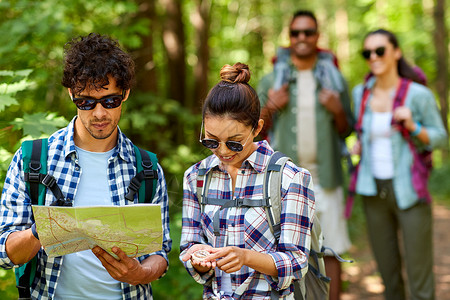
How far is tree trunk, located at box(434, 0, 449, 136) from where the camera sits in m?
13.3

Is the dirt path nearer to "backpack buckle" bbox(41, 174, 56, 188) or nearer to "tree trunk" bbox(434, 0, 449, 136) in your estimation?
"backpack buckle" bbox(41, 174, 56, 188)

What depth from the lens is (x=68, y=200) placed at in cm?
234

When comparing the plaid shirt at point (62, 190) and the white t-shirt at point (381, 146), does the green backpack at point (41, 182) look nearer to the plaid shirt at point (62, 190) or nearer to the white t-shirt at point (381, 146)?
the plaid shirt at point (62, 190)

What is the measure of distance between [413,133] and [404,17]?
1642cm

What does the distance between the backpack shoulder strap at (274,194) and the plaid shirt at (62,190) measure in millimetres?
589

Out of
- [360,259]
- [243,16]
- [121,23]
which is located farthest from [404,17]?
[121,23]

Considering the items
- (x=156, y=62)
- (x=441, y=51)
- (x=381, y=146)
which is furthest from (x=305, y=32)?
(x=441, y=51)

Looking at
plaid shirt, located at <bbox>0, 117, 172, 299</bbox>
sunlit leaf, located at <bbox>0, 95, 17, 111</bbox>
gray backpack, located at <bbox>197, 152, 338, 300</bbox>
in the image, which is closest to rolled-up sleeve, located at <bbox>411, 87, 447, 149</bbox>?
gray backpack, located at <bbox>197, 152, 338, 300</bbox>

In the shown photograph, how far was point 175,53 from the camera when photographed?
9.01 metres

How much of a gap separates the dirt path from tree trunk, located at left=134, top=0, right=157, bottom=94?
13.2 ft

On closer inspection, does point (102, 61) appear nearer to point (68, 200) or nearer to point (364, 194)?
point (68, 200)

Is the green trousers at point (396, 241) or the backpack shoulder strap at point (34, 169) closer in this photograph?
the backpack shoulder strap at point (34, 169)

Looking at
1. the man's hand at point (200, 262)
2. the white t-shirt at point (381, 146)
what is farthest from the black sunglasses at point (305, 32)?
the man's hand at point (200, 262)

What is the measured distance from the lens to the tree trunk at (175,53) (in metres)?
8.86
